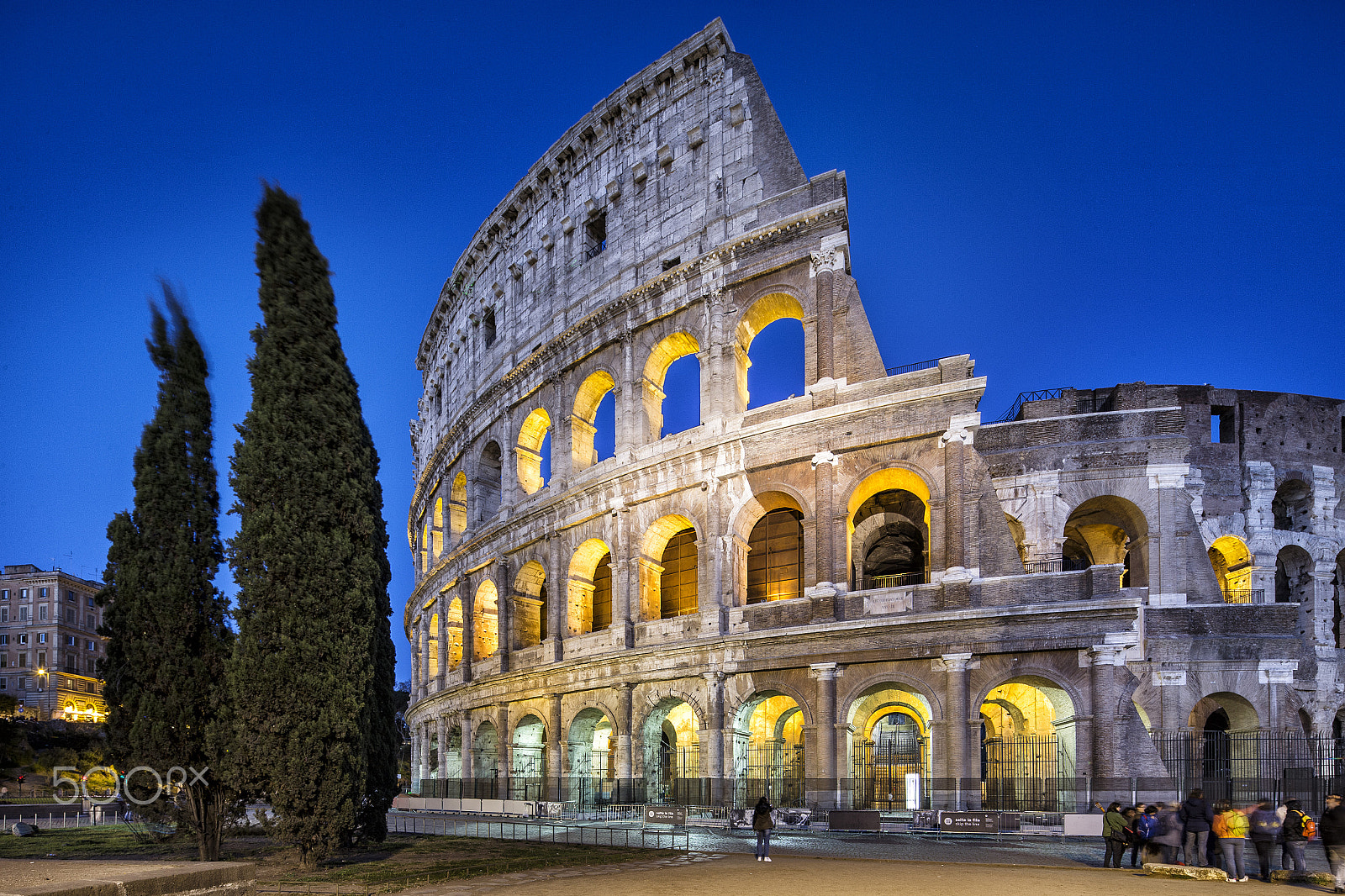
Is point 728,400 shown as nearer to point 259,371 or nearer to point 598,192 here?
point 598,192

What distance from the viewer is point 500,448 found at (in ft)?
100

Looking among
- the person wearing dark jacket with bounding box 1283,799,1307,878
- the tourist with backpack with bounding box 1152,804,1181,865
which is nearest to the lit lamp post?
the tourist with backpack with bounding box 1152,804,1181,865

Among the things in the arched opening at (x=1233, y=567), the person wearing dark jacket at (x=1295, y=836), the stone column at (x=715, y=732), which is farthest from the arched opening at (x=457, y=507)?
the person wearing dark jacket at (x=1295, y=836)

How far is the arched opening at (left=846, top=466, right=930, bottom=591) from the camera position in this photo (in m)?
22.4

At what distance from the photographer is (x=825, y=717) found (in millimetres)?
19219

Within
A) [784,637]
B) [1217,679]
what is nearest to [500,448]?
[784,637]

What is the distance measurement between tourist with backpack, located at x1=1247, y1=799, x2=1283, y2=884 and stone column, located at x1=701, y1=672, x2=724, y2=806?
429 inches

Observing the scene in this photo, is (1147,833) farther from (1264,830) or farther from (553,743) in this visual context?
(553,743)

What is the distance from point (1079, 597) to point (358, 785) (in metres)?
13.5

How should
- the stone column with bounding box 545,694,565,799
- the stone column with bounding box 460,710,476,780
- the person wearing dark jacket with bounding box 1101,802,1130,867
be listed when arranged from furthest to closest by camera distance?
the stone column with bounding box 460,710,476,780 < the stone column with bounding box 545,694,565,799 < the person wearing dark jacket with bounding box 1101,802,1130,867

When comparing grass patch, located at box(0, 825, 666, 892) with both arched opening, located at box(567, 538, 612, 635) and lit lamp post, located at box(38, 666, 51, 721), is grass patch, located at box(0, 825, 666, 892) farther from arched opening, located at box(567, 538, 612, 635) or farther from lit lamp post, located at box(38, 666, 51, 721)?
lit lamp post, located at box(38, 666, 51, 721)

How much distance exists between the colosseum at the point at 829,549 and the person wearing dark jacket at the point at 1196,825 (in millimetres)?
4947

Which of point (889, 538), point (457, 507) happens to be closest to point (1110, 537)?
point (889, 538)

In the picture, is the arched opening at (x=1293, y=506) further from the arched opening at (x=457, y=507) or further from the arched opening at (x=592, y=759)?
the arched opening at (x=457, y=507)
